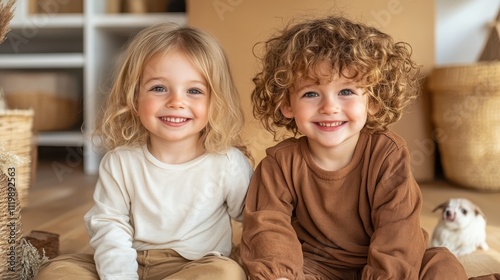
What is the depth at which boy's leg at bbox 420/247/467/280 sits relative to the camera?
0.98m

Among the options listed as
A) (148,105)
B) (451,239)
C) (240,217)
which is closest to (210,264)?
(240,217)

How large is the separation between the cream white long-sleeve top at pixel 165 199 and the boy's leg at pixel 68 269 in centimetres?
5

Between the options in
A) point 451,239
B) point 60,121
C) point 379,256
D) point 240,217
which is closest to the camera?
point 379,256

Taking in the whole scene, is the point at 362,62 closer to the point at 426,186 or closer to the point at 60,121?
the point at 426,186

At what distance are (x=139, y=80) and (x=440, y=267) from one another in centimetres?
62

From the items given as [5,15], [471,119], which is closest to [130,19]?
[471,119]

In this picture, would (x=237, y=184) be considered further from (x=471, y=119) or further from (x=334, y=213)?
(x=471, y=119)

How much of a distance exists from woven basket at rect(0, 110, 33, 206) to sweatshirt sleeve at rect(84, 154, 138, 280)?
0.73 metres

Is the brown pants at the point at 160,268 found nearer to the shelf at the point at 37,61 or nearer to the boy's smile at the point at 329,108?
the boy's smile at the point at 329,108

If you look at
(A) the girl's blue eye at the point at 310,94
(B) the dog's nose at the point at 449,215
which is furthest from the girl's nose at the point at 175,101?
(B) the dog's nose at the point at 449,215

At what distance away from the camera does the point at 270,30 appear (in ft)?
7.39

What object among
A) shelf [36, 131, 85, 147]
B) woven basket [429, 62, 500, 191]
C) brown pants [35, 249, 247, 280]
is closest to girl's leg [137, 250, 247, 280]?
brown pants [35, 249, 247, 280]

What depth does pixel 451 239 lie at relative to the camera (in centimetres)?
142

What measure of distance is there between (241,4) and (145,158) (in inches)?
50.7
